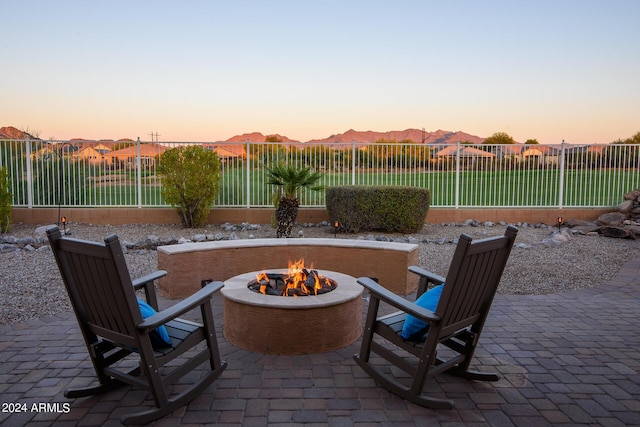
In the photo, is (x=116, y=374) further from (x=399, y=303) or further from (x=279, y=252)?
(x=279, y=252)

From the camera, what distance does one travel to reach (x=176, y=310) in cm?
257

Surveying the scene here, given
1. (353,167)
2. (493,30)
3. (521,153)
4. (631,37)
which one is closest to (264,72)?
(353,167)

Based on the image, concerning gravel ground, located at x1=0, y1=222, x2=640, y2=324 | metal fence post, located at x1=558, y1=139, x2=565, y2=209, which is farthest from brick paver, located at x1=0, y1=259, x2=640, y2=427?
metal fence post, located at x1=558, y1=139, x2=565, y2=209

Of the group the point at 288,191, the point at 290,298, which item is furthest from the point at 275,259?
the point at 288,191

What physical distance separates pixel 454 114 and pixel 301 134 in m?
5.16

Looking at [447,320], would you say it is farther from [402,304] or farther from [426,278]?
[426,278]

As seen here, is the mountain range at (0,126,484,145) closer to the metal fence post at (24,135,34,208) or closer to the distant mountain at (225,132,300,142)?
the distant mountain at (225,132,300,142)

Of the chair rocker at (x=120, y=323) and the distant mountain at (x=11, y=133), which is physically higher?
the distant mountain at (x=11, y=133)

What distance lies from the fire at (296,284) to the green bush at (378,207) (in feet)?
18.5

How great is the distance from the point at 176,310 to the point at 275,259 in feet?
10.1

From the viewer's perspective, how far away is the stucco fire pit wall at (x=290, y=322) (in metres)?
3.49

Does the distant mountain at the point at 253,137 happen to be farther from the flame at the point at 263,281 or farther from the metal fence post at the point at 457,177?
the flame at the point at 263,281

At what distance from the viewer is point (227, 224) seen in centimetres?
1095

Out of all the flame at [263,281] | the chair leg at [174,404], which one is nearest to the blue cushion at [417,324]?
the chair leg at [174,404]
